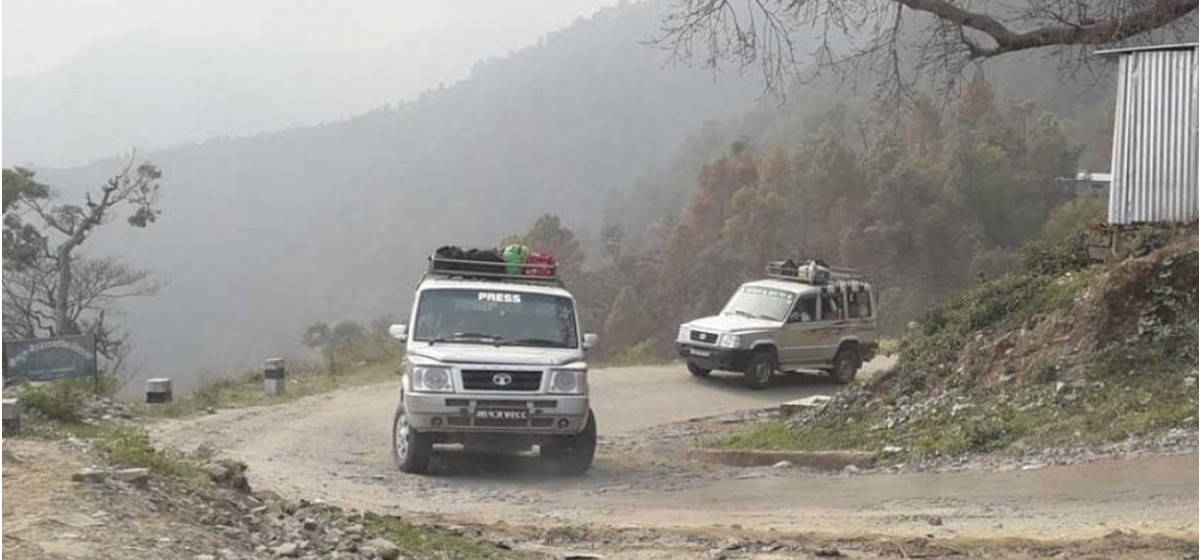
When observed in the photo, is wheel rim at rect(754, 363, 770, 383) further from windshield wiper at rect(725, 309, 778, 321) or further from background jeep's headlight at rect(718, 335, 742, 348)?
windshield wiper at rect(725, 309, 778, 321)

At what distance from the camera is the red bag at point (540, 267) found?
14.1 metres

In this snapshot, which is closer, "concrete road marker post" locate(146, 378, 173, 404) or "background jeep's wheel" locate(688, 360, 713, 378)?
"concrete road marker post" locate(146, 378, 173, 404)

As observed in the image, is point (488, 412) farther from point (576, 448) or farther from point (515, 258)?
point (515, 258)

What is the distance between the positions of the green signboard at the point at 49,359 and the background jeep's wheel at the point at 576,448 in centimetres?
914

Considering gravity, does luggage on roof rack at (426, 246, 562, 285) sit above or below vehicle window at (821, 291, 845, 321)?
above

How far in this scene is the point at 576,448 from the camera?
12.8 metres

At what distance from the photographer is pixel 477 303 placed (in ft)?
42.9

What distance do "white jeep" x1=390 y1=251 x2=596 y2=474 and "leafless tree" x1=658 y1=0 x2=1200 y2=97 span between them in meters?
3.23

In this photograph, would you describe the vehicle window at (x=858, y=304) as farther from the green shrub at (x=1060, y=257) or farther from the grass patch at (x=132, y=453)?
the grass patch at (x=132, y=453)

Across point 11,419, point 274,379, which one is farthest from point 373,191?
point 11,419

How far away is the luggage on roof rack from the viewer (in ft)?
45.3

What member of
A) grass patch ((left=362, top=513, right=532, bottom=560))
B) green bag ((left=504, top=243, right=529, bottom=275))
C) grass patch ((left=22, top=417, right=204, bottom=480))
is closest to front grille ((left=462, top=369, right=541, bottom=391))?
green bag ((left=504, top=243, right=529, bottom=275))

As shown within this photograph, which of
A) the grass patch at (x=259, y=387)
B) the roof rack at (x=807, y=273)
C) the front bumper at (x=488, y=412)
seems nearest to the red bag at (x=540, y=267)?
the front bumper at (x=488, y=412)

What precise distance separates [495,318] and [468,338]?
0.41 metres
